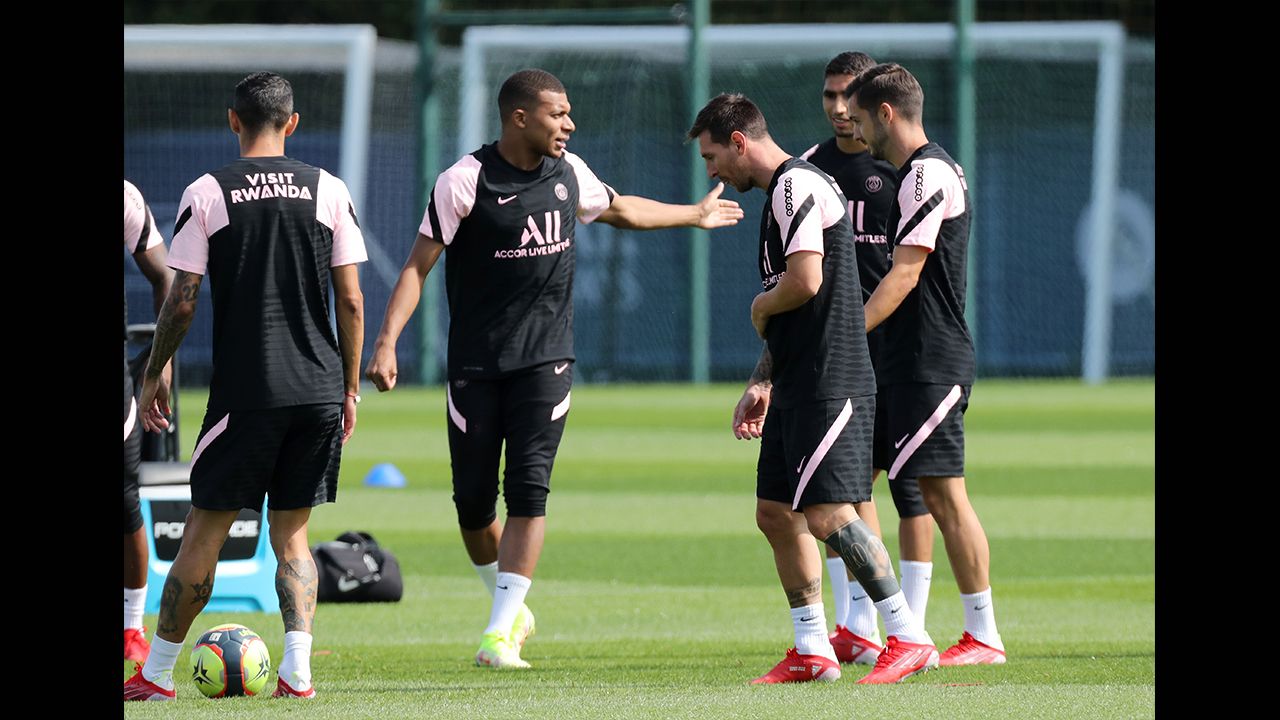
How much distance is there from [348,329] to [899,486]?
95.1 inches

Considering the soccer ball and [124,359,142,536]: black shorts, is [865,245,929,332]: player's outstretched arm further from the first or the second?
[124,359,142,536]: black shorts

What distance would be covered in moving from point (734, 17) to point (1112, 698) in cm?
2550

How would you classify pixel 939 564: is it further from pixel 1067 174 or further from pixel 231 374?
pixel 1067 174

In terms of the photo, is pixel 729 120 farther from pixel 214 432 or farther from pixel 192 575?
pixel 192 575

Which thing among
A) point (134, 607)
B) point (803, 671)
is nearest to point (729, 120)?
point (803, 671)

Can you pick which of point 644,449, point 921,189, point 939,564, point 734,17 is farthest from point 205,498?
point 734,17

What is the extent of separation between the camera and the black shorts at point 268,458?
6.21 m

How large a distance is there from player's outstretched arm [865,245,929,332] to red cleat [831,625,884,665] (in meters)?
1.32

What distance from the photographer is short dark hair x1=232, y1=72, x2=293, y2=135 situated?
20.3 ft

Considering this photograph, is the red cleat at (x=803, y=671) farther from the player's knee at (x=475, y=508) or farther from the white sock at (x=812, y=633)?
the player's knee at (x=475, y=508)

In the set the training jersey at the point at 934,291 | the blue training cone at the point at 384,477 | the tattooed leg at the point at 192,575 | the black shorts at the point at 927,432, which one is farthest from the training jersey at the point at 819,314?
the blue training cone at the point at 384,477

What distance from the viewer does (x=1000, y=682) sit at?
6.57m

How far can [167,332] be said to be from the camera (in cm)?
625

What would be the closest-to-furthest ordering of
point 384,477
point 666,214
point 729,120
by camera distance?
point 729,120 → point 666,214 → point 384,477
